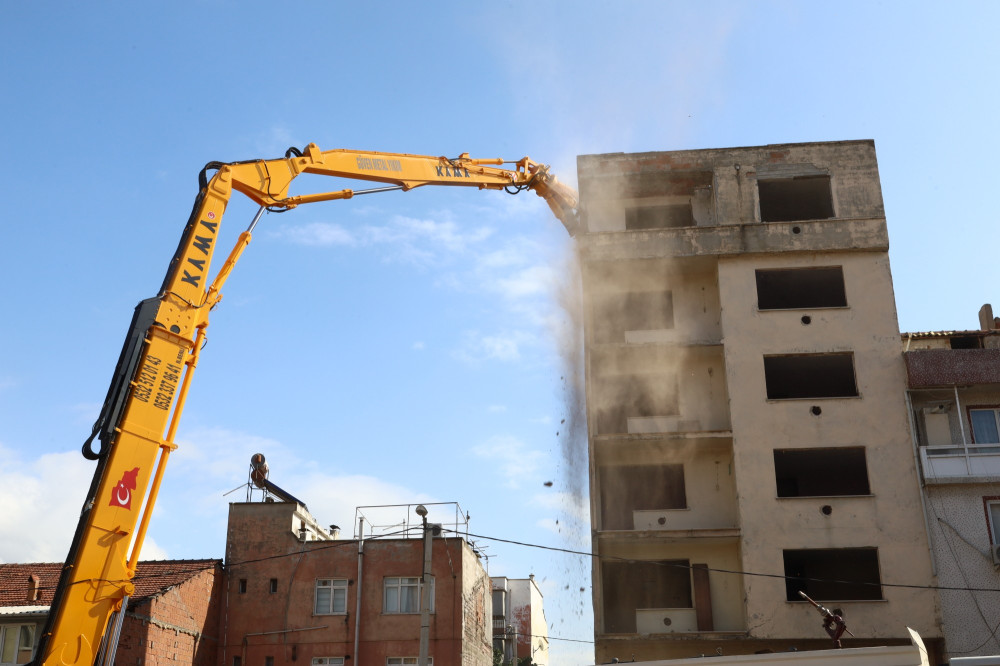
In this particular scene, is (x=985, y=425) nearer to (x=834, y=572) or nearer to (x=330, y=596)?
(x=834, y=572)

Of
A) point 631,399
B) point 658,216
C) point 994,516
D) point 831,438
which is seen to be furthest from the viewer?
point 658,216

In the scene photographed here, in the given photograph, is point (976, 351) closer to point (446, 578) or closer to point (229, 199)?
point (446, 578)

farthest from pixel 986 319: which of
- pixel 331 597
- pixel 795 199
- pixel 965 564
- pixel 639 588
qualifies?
pixel 331 597

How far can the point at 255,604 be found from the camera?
37.0 m

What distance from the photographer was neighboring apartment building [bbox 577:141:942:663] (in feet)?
103

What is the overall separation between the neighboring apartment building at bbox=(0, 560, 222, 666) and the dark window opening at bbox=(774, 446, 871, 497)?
19984 millimetres

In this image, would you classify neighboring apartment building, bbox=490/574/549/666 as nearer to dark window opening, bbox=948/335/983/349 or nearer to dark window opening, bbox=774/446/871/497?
dark window opening, bbox=774/446/871/497

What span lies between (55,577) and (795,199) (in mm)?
29894

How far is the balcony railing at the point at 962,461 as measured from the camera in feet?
104

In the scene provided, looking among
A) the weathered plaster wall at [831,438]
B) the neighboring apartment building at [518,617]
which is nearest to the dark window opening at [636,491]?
the weathered plaster wall at [831,438]

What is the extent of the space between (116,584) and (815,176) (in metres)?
27.1

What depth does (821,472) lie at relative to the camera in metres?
34.8

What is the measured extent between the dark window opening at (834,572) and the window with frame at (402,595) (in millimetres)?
12468

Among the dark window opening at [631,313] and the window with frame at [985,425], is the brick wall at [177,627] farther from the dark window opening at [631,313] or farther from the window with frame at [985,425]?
the window with frame at [985,425]
